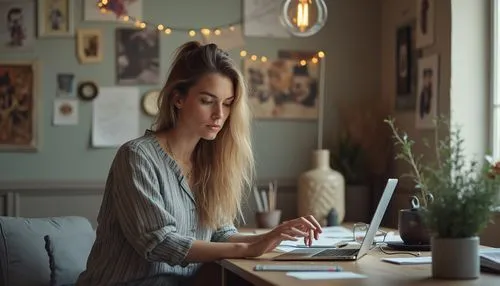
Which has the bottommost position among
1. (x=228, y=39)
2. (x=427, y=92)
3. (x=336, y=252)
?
(x=336, y=252)

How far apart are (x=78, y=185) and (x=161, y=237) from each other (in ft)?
6.22

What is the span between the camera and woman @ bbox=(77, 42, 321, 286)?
2150 mm

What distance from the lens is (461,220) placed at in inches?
68.2

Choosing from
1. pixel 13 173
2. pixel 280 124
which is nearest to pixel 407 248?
pixel 280 124

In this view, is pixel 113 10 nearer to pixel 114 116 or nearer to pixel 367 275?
pixel 114 116

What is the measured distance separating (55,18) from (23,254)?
1.38 metres

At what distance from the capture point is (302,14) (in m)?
3.51

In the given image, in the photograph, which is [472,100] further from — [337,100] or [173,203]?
[173,203]

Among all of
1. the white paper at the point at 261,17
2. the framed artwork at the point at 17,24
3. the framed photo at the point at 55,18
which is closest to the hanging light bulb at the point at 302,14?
the white paper at the point at 261,17

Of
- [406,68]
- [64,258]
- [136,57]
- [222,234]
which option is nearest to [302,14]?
[406,68]

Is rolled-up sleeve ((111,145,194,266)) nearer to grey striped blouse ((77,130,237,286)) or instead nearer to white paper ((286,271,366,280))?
grey striped blouse ((77,130,237,286))

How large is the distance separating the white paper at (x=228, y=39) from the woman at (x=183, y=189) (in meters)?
1.65

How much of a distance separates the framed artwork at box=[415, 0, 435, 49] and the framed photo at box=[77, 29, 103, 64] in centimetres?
152

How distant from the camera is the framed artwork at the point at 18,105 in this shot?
151 inches
